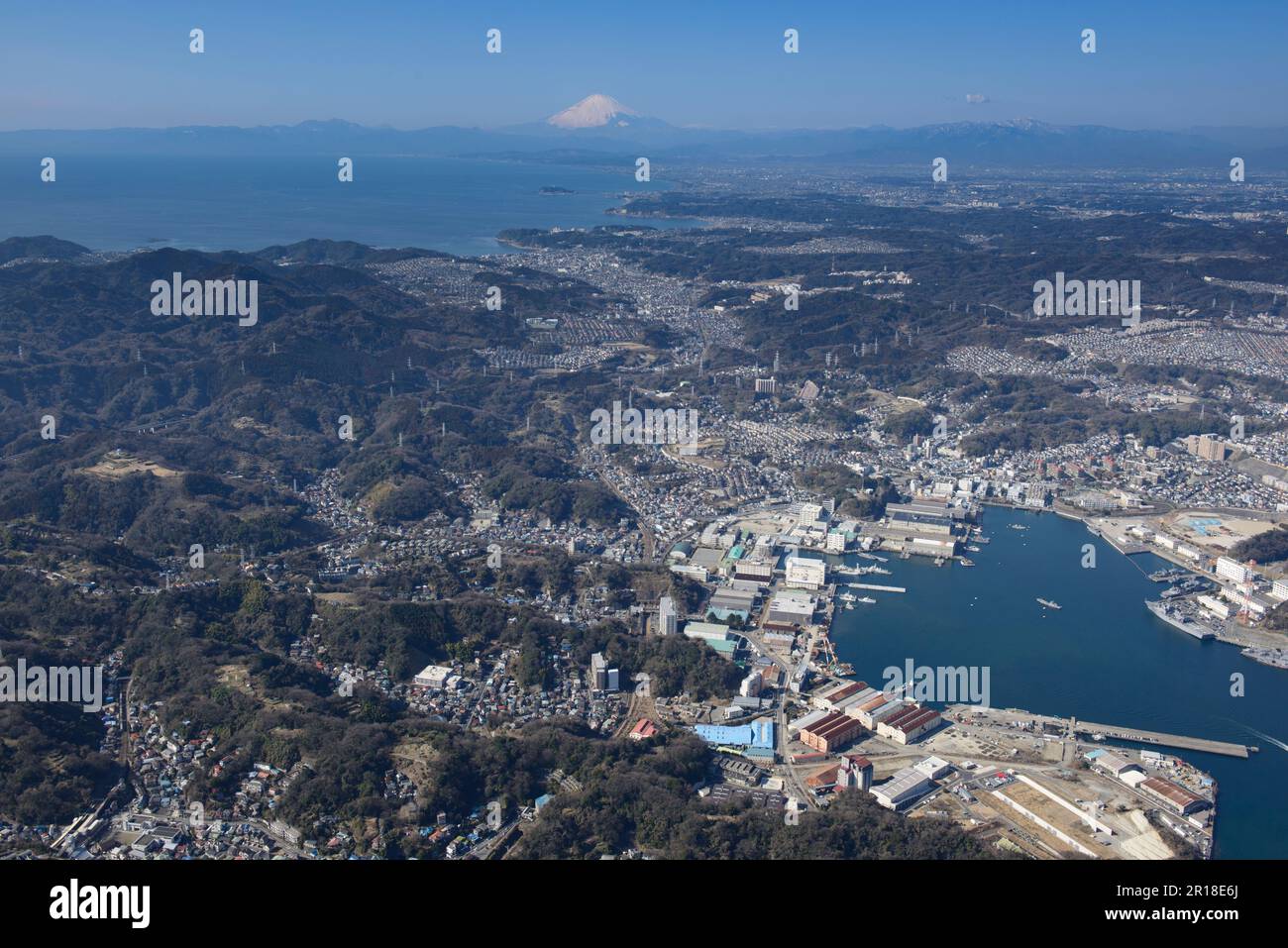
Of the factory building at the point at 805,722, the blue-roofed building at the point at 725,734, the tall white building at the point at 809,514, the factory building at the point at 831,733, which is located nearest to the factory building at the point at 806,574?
the tall white building at the point at 809,514

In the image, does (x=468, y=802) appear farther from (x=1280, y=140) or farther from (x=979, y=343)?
(x=1280, y=140)
